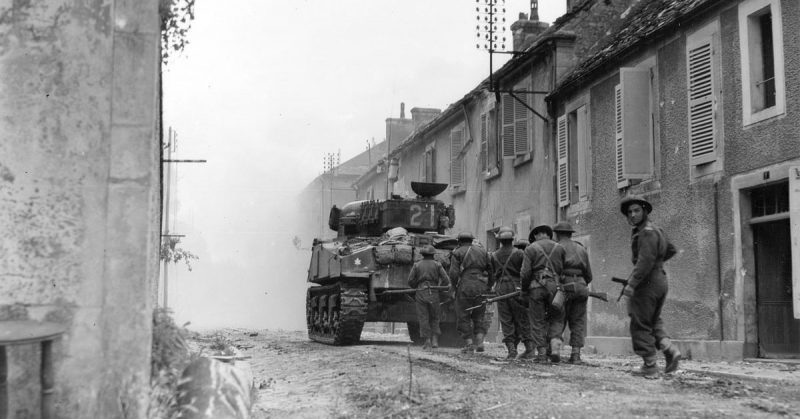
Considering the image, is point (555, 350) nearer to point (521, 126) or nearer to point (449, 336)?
point (449, 336)

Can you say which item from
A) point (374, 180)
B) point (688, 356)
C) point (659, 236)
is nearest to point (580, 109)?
point (688, 356)

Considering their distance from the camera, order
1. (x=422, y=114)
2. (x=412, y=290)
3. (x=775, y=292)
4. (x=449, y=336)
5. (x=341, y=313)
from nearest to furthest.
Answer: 1. (x=775, y=292)
2. (x=412, y=290)
3. (x=341, y=313)
4. (x=449, y=336)
5. (x=422, y=114)

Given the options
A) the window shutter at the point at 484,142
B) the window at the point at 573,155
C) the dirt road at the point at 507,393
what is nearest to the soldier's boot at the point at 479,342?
the dirt road at the point at 507,393

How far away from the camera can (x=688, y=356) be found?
13398mm

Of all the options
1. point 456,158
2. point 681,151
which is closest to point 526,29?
point 456,158

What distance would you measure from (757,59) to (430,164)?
1840cm

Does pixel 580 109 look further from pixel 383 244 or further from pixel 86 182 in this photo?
pixel 86 182

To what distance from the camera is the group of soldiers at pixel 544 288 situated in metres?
9.38

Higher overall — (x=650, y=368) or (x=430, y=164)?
(x=430, y=164)

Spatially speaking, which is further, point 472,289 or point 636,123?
point 636,123

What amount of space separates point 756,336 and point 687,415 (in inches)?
282

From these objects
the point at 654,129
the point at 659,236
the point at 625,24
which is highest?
the point at 625,24

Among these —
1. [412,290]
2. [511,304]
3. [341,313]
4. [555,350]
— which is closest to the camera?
[555,350]

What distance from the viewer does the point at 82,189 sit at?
564 centimetres
